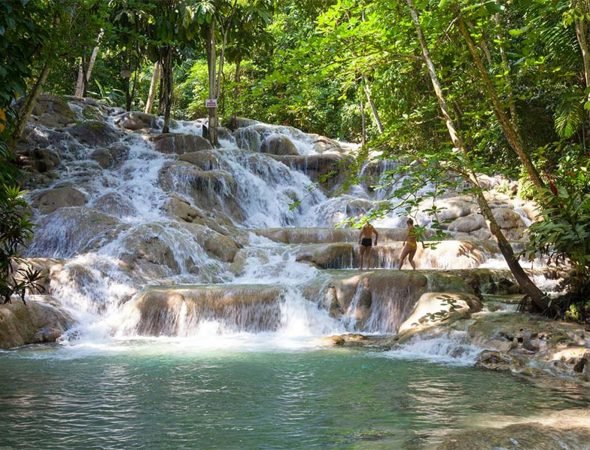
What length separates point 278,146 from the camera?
85.9 feet

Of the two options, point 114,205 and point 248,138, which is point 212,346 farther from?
point 248,138

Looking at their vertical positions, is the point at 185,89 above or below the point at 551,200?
above

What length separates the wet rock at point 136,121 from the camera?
83.1 feet

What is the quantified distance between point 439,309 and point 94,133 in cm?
1671

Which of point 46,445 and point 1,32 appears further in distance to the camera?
point 1,32

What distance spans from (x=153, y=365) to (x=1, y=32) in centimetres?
463

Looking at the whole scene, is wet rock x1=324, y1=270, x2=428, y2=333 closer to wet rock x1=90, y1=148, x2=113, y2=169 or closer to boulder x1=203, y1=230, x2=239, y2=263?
boulder x1=203, y1=230, x2=239, y2=263

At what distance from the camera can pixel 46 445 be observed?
4.63 m

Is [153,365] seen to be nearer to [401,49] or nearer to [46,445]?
Result: [46,445]

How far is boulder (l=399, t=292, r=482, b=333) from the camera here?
9664 millimetres

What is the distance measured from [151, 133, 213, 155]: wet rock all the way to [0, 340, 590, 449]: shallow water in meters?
14.5

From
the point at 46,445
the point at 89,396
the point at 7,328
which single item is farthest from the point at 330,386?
the point at 7,328

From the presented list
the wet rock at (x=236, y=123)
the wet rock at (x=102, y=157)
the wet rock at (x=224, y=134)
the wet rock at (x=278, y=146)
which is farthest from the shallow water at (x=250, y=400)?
the wet rock at (x=236, y=123)

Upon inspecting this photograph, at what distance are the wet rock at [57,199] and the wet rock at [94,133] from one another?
5508 millimetres
